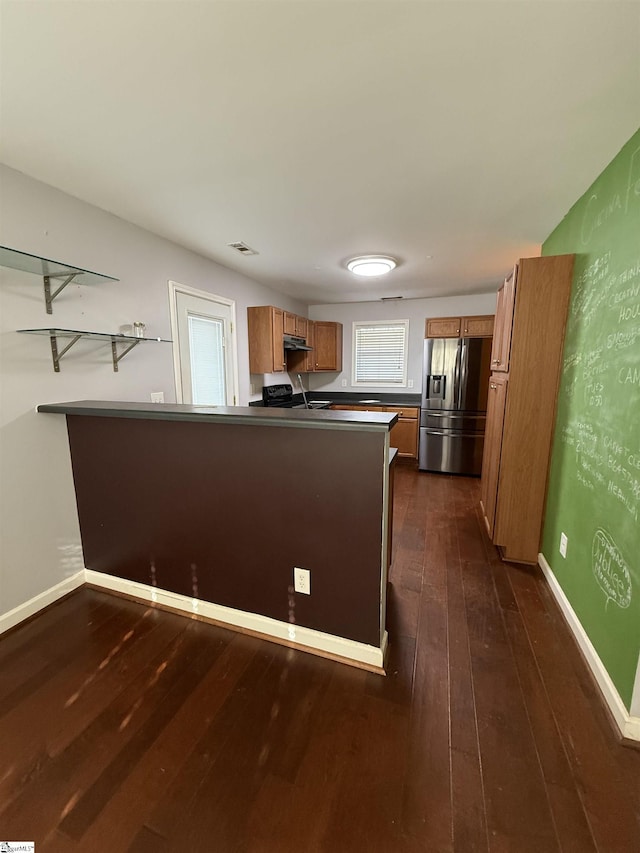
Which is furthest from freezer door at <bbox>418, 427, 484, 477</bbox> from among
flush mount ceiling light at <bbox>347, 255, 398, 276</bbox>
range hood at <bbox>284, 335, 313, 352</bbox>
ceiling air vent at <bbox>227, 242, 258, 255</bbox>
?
ceiling air vent at <bbox>227, 242, 258, 255</bbox>

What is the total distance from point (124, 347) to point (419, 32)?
2.21 metres

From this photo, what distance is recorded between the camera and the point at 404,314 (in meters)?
5.23

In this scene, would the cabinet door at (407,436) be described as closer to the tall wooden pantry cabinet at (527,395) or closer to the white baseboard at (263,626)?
the tall wooden pantry cabinet at (527,395)

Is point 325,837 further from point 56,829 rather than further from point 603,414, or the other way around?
point 603,414

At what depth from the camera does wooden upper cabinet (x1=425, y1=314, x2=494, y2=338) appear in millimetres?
4469

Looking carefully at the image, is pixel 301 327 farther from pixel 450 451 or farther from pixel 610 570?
pixel 610 570

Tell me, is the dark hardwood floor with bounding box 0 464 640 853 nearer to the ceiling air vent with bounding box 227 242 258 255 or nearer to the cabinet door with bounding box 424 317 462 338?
the ceiling air vent with bounding box 227 242 258 255

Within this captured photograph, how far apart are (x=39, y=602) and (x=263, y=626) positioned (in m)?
1.34

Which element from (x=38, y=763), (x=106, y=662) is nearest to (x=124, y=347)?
(x=106, y=662)

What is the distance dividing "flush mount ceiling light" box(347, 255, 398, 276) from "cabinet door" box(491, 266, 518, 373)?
101 centimetres

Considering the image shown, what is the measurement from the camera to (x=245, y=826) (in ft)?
3.48

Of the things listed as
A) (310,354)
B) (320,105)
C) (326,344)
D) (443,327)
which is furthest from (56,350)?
(443,327)

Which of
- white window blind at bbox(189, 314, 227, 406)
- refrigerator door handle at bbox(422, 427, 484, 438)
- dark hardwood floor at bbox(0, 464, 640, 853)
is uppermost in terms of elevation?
white window blind at bbox(189, 314, 227, 406)

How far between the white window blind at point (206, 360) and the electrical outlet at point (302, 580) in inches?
70.6
